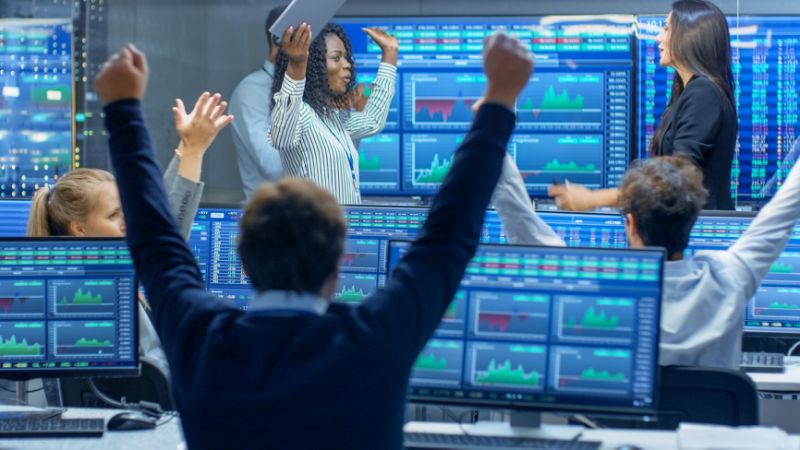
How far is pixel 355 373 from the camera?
172cm

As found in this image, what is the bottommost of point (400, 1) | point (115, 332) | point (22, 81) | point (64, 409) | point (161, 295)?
point (64, 409)

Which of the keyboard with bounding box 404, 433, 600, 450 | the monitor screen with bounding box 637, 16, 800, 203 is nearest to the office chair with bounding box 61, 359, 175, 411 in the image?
the keyboard with bounding box 404, 433, 600, 450

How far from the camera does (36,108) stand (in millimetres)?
5469

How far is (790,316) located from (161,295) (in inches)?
88.5

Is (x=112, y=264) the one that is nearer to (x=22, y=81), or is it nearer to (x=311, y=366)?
(x=311, y=366)

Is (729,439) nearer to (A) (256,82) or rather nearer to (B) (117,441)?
(B) (117,441)

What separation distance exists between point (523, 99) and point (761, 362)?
2375mm

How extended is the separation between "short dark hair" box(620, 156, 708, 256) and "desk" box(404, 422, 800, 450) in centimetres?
49

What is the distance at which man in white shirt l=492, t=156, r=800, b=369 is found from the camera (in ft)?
8.93

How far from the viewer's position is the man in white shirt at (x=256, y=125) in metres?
5.26

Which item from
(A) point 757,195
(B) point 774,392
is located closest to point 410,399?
(B) point 774,392

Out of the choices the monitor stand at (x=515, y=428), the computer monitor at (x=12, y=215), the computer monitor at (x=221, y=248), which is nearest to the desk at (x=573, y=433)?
the monitor stand at (x=515, y=428)

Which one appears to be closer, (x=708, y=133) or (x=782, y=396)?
(x=782, y=396)

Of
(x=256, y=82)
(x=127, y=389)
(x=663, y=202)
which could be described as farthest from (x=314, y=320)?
(x=256, y=82)
